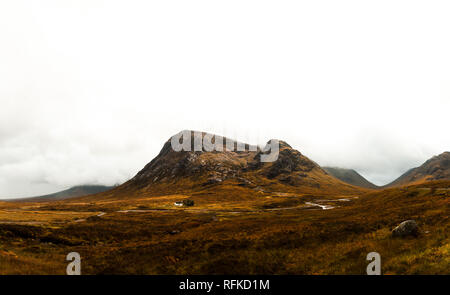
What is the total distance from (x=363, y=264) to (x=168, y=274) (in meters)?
20.7

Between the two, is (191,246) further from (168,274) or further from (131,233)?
(131,233)

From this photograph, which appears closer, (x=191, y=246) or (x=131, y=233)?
(x=191, y=246)

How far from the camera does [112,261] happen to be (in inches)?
1145

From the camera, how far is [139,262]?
28.2 meters
